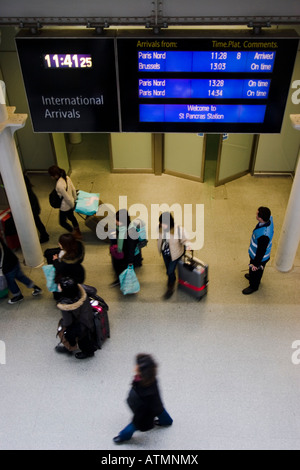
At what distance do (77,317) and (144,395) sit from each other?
141cm

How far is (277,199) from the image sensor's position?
8.14 metres

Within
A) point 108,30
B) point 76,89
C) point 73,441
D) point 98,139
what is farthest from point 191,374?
point 98,139

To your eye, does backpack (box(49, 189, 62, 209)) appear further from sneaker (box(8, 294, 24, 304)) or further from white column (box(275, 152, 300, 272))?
white column (box(275, 152, 300, 272))

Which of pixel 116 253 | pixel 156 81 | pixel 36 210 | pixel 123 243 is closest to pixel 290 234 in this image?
pixel 123 243

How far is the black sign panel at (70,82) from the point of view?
4438 mm

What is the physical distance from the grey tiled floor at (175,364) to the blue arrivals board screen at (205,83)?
98.2 inches

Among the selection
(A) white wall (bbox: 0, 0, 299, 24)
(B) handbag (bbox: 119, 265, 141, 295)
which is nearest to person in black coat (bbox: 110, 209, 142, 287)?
(B) handbag (bbox: 119, 265, 141, 295)

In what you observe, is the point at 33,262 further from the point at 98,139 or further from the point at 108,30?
the point at 98,139

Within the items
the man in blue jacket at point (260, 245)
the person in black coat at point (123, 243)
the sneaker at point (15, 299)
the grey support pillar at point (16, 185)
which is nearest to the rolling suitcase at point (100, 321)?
the person in black coat at point (123, 243)

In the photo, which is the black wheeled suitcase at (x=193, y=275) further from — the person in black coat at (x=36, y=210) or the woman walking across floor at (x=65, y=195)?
the person in black coat at (x=36, y=210)

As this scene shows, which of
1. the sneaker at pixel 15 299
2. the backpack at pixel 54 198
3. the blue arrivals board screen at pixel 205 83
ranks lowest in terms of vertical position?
the sneaker at pixel 15 299

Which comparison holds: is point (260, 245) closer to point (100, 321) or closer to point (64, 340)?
point (100, 321)

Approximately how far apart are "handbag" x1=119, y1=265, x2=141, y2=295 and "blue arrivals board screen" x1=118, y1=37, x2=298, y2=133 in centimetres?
199

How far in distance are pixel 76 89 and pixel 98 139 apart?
5732 millimetres
